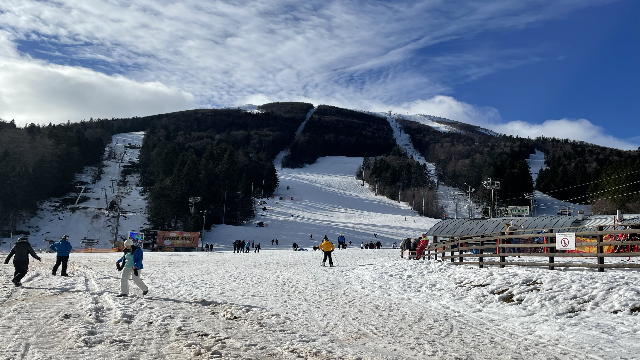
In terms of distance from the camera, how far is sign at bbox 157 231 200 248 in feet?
154

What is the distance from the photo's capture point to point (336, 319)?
8.38m

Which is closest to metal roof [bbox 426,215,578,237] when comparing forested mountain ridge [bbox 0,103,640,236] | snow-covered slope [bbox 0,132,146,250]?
forested mountain ridge [bbox 0,103,640,236]

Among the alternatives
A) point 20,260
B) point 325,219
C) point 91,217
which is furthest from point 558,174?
point 20,260

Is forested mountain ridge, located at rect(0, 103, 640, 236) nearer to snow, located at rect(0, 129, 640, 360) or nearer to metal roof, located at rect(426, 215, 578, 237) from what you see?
metal roof, located at rect(426, 215, 578, 237)

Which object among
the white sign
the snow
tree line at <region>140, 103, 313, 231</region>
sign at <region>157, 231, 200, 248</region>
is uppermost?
tree line at <region>140, 103, 313, 231</region>

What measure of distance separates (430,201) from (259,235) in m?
48.9

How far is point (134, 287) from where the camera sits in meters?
12.2

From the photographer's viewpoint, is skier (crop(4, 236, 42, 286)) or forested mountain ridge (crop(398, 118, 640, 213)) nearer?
skier (crop(4, 236, 42, 286))

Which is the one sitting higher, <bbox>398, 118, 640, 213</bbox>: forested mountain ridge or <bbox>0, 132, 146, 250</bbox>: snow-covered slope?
<bbox>398, 118, 640, 213</bbox>: forested mountain ridge

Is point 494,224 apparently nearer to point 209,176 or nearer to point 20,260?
point 20,260

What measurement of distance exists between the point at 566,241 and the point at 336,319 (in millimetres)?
7041

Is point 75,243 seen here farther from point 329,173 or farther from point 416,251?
point 329,173

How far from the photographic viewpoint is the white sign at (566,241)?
38.1 ft

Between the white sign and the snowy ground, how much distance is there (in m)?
1.14
